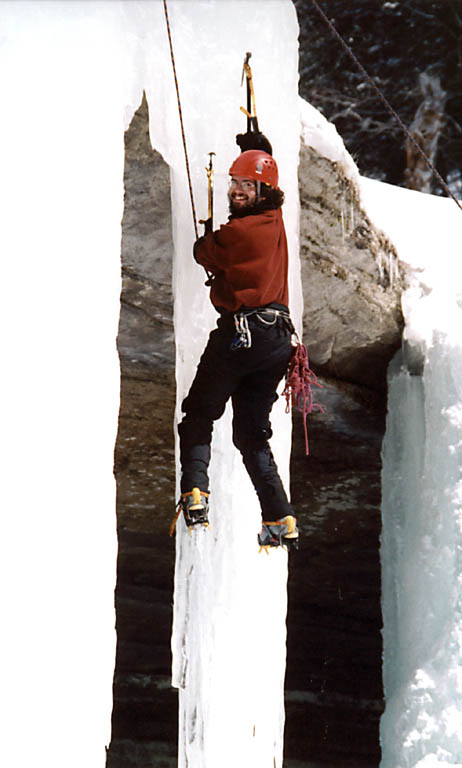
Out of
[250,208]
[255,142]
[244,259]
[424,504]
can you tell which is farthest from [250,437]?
[424,504]

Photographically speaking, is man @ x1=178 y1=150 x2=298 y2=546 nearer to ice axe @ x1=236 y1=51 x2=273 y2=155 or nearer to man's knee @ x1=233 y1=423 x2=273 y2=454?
man's knee @ x1=233 y1=423 x2=273 y2=454

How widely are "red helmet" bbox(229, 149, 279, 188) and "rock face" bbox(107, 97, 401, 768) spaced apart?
1.05 meters

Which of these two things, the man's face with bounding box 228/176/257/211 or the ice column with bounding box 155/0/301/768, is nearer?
the man's face with bounding box 228/176/257/211

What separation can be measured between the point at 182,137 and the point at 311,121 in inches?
40.9

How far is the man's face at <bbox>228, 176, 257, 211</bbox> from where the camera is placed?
→ 3602 mm

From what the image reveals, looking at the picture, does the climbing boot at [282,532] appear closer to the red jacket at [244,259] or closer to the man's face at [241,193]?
the red jacket at [244,259]

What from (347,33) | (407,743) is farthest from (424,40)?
(407,743)

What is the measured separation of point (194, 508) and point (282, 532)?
13.3 inches

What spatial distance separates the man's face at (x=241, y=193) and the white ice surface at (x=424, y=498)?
183 cm

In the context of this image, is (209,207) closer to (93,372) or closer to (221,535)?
(93,372)

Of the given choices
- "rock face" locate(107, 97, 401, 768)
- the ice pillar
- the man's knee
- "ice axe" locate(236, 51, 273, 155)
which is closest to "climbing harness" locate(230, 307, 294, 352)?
the man's knee

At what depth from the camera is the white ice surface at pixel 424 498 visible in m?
5.11

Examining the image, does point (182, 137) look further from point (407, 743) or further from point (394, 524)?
point (407, 743)

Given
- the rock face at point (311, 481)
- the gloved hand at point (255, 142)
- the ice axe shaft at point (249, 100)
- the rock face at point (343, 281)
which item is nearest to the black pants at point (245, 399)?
the gloved hand at point (255, 142)
